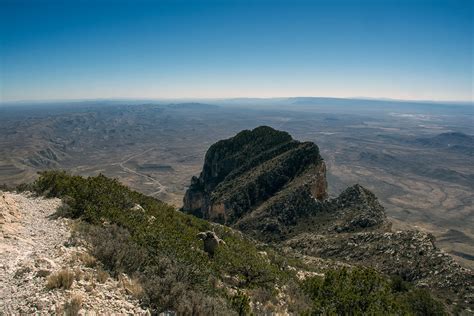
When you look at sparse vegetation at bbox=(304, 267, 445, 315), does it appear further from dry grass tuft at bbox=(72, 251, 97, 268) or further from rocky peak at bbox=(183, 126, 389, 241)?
rocky peak at bbox=(183, 126, 389, 241)

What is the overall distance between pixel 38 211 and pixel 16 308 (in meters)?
9.09

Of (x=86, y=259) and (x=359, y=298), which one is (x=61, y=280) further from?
(x=359, y=298)

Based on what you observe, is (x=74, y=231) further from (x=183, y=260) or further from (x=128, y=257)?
(x=183, y=260)

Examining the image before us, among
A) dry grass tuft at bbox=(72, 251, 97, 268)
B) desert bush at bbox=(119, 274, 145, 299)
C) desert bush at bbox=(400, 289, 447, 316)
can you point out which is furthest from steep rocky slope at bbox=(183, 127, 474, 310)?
dry grass tuft at bbox=(72, 251, 97, 268)

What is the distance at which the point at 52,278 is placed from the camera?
9.03 metres

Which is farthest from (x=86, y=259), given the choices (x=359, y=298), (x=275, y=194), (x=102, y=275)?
(x=275, y=194)

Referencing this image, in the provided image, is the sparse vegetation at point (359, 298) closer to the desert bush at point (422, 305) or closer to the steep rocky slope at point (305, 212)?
the desert bush at point (422, 305)

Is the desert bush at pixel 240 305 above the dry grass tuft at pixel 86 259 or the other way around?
the other way around

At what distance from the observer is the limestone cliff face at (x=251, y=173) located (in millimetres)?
56375

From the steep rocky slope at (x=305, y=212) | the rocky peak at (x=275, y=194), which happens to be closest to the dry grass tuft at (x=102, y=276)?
the steep rocky slope at (x=305, y=212)

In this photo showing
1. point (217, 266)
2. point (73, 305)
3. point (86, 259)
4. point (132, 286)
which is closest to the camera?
point (73, 305)

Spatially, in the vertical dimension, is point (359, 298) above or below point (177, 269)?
below

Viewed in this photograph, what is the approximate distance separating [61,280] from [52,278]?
0.23 metres

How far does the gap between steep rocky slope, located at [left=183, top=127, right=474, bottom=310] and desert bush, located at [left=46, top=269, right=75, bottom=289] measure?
2430 centimetres
